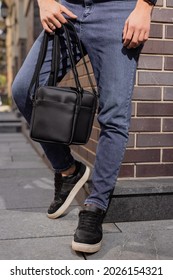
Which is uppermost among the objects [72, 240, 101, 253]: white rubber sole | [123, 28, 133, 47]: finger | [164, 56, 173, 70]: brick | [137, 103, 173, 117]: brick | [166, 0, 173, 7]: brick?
[166, 0, 173, 7]: brick

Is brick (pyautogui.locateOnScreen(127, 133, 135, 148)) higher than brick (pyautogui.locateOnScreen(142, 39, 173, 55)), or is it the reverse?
brick (pyautogui.locateOnScreen(142, 39, 173, 55))

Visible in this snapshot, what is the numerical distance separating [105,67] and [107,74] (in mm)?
42

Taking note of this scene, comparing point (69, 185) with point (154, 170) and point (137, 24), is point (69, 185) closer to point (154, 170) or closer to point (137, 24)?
point (154, 170)

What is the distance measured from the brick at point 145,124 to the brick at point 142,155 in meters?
0.15

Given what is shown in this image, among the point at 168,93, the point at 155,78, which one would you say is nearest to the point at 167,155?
the point at 168,93

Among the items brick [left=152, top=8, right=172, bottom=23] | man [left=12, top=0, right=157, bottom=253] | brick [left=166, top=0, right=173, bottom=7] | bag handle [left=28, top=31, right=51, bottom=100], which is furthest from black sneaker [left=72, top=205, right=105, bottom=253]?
brick [left=166, top=0, right=173, bottom=7]

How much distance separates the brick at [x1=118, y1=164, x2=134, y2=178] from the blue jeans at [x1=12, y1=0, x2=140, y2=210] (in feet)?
1.95

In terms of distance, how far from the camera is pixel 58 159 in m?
2.64

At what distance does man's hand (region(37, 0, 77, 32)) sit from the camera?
2.33 metres

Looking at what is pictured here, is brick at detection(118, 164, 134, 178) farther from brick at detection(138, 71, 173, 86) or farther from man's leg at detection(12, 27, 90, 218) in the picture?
brick at detection(138, 71, 173, 86)

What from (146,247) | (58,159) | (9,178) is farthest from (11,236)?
(9,178)

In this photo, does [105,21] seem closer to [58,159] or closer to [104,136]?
[104,136]

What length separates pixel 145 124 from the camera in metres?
3.00

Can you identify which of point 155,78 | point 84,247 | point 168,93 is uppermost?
point 155,78
